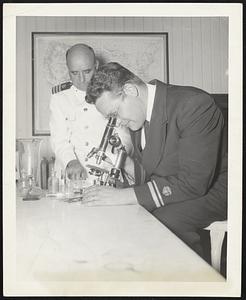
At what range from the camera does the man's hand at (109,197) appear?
1.37m

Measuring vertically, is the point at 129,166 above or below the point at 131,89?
below

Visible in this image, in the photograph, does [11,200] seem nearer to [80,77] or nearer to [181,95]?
[80,77]

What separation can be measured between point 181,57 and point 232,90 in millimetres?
198

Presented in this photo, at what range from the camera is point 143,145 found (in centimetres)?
141

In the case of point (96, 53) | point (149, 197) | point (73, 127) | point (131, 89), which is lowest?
point (149, 197)

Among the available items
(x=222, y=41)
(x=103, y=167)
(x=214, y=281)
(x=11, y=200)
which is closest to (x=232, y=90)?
(x=222, y=41)

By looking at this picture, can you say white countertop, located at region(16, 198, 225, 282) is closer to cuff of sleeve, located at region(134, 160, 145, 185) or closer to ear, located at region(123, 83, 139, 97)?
cuff of sleeve, located at region(134, 160, 145, 185)

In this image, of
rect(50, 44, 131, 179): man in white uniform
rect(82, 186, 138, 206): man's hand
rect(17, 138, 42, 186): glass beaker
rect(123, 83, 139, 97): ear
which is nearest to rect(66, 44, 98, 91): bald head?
rect(50, 44, 131, 179): man in white uniform

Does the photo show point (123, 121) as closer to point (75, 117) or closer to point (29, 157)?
point (75, 117)

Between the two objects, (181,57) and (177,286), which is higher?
(181,57)

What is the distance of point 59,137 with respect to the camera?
1392mm

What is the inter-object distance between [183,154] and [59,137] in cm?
40

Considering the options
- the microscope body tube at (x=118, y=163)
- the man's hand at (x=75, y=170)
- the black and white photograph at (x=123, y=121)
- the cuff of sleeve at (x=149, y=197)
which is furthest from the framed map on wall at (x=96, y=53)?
the cuff of sleeve at (x=149, y=197)

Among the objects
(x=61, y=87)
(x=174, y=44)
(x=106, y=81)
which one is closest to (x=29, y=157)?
(x=61, y=87)
